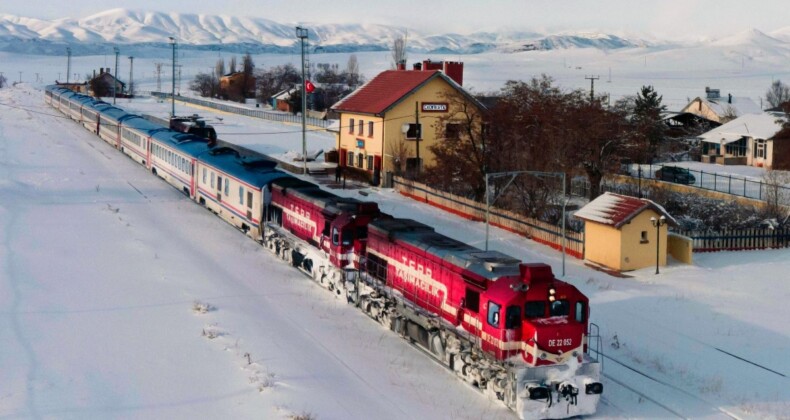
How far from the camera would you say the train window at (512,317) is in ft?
59.5

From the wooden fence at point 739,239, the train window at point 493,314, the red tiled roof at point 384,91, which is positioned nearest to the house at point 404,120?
the red tiled roof at point 384,91

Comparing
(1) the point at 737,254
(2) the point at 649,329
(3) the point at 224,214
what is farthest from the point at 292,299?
Answer: (1) the point at 737,254

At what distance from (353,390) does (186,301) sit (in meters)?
8.67

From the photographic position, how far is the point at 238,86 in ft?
495

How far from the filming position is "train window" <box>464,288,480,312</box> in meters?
19.5

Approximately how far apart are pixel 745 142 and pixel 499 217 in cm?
3598

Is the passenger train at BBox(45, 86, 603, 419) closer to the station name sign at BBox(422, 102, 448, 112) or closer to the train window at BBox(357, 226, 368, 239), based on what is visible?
the train window at BBox(357, 226, 368, 239)

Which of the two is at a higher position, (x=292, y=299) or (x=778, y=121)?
(x=778, y=121)

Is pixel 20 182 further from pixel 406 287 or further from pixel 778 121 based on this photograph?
pixel 778 121

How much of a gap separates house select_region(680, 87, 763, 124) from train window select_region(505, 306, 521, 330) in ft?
231

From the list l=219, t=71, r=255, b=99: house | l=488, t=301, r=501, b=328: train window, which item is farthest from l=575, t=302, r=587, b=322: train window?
l=219, t=71, r=255, b=99: house

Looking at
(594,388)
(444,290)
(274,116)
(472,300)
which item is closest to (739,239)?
(444,290)

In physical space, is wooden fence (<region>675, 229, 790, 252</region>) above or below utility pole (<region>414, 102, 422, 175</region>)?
below

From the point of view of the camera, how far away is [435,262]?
71.1ft
